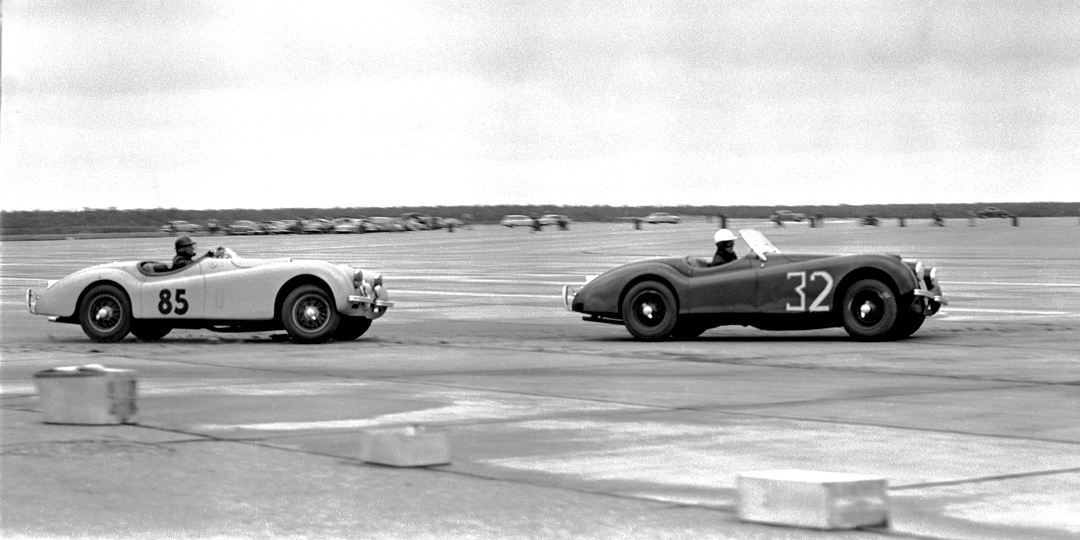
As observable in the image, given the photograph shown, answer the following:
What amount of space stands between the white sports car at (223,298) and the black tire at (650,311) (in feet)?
9.24

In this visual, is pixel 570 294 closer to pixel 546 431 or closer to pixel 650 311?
pixel 650 311

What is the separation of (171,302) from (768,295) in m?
6.73

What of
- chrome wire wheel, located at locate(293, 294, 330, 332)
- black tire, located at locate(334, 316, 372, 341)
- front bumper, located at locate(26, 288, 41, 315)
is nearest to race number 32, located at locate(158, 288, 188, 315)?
chrome wire wheel, located at locate(293, 294, 330, 332)

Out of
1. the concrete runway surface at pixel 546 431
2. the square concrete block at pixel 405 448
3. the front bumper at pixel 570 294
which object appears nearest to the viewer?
the concrete runway surface at pixel 546 431

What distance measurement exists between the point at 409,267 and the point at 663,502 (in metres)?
40.2

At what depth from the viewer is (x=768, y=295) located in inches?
752

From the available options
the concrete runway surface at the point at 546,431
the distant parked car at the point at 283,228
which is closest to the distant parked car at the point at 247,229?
the distant parked car at the point at 283,228

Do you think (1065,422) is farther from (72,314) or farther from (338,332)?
(72,314)

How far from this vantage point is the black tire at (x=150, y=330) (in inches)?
779

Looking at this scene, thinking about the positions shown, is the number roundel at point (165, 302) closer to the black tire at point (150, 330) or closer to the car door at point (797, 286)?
the black tire at point (150, 330)

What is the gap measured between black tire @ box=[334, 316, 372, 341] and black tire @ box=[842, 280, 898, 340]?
5.39 m

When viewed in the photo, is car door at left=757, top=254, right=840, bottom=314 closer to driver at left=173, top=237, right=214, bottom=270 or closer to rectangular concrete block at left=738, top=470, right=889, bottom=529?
driver at left=173, top=237, right=214, bottom=270

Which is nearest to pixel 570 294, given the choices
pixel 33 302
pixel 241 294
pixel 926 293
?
pixel 241 294

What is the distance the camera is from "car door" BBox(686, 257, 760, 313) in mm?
19141
